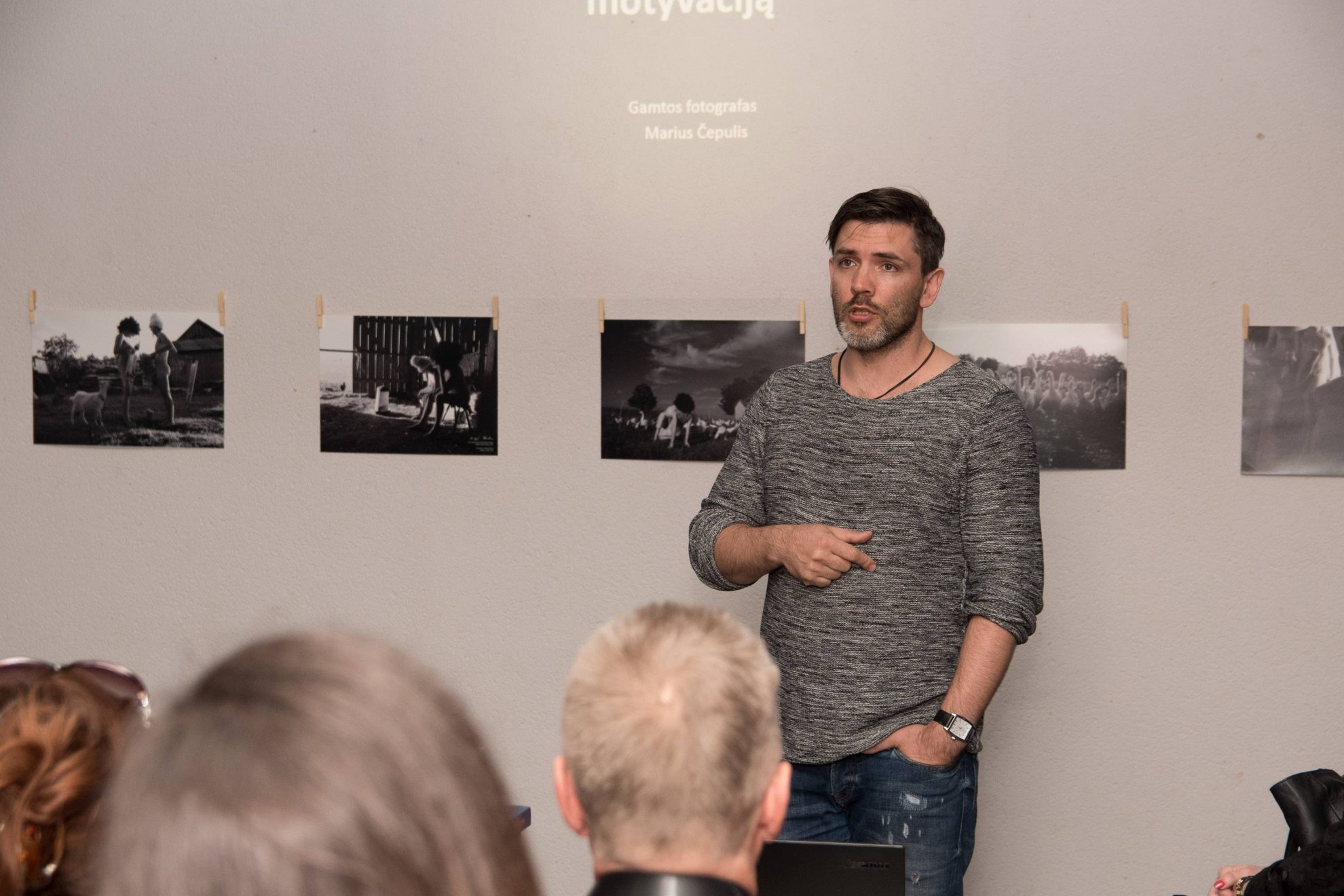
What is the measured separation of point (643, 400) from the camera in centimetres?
303

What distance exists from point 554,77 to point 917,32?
953 mm

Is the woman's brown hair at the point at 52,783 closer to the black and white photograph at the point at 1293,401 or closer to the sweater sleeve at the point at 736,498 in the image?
the sweater sleeve at the point at 736,498

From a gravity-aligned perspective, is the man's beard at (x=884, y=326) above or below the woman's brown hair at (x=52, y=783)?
above

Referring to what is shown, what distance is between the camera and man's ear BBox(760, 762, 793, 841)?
3.64 ft

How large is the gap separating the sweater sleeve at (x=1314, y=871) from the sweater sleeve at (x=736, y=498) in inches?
42.8

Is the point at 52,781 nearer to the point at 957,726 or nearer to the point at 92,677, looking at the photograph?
the point at 92,677

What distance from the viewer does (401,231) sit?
3.13 m

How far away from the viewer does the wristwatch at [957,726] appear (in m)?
2.08

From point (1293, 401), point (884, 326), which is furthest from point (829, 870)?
point (1293, 401)

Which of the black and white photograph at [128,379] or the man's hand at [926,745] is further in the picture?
the black and white photograph at [128,379]

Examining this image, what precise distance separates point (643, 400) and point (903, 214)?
98 cm

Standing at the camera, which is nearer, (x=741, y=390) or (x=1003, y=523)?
(x=1003, y=523)

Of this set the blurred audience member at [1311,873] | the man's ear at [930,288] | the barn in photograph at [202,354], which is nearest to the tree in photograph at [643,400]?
the man's ear at [930,288]

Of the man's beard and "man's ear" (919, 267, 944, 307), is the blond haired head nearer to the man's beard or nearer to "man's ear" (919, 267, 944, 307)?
the man's beard
